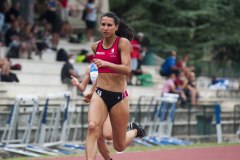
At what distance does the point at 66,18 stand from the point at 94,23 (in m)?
1.19

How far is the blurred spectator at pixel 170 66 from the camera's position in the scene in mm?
32597

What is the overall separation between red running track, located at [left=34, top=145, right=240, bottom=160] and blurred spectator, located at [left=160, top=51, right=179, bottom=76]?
32.5 ft

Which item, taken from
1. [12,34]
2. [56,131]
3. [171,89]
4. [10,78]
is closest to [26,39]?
[12,34]

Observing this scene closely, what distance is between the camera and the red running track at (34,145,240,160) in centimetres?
1906

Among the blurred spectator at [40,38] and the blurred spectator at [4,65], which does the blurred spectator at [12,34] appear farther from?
the blurred spectator at [4,65]

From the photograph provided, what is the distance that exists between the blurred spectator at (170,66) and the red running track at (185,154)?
9892 millimetres

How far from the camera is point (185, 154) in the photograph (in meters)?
20.5

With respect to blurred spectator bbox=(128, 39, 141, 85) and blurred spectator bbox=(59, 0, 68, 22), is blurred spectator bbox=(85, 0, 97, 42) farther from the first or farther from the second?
blurred spectator bbox=(128, 39, 141, 85)

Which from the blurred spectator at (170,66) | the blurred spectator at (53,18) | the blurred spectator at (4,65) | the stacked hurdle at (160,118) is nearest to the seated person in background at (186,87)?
the blurred spectator at (170,66)

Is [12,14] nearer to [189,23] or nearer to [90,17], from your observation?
[90,17]

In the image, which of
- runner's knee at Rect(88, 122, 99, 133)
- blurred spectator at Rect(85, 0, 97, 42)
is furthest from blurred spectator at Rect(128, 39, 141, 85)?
runner's knee at Rect(88, 122, 99, 133)

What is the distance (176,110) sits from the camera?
2947cm

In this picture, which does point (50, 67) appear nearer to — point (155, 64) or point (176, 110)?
point (176, 110)

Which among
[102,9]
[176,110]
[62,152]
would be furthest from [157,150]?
[102,9]
